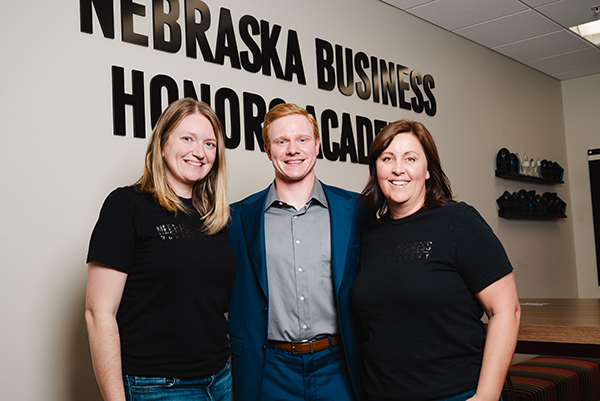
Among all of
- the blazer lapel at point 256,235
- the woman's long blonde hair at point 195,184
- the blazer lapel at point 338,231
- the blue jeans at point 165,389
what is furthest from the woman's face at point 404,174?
the blue jeans at point 165,389

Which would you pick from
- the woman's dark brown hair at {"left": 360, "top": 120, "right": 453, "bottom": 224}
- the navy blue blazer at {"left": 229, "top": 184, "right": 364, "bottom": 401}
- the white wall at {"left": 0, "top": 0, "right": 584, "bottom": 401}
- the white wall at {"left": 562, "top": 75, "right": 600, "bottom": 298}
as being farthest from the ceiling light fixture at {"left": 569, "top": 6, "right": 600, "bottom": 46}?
the navy blue blazer at {"left": 229, "top": 184, "right": 364, "bottom": 401}

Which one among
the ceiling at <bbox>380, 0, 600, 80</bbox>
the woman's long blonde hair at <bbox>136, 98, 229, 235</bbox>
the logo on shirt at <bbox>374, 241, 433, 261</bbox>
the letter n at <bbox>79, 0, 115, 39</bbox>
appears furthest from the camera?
the ceiling at <bbox>380, 0, 600, 80</bbox>

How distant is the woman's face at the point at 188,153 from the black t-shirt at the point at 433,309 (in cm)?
77

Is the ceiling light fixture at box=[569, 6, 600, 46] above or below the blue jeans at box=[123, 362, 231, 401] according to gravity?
above

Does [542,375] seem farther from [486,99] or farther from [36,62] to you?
[36,62]

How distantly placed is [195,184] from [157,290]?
20.7 inches

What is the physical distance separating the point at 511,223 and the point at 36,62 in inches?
183

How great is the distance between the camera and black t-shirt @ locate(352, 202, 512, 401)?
1696 mm

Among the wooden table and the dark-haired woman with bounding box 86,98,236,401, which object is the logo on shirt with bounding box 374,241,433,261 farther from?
the wooden table

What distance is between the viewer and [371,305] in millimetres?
1825

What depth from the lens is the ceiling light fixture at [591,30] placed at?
15.3 feet

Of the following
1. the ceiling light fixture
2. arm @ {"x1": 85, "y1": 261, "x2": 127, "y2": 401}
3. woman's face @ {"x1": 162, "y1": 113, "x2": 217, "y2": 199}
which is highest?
the ceiling light fixture

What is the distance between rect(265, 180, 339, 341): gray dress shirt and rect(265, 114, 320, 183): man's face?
0.14m

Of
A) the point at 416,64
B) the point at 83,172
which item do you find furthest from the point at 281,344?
the point at 416,64
